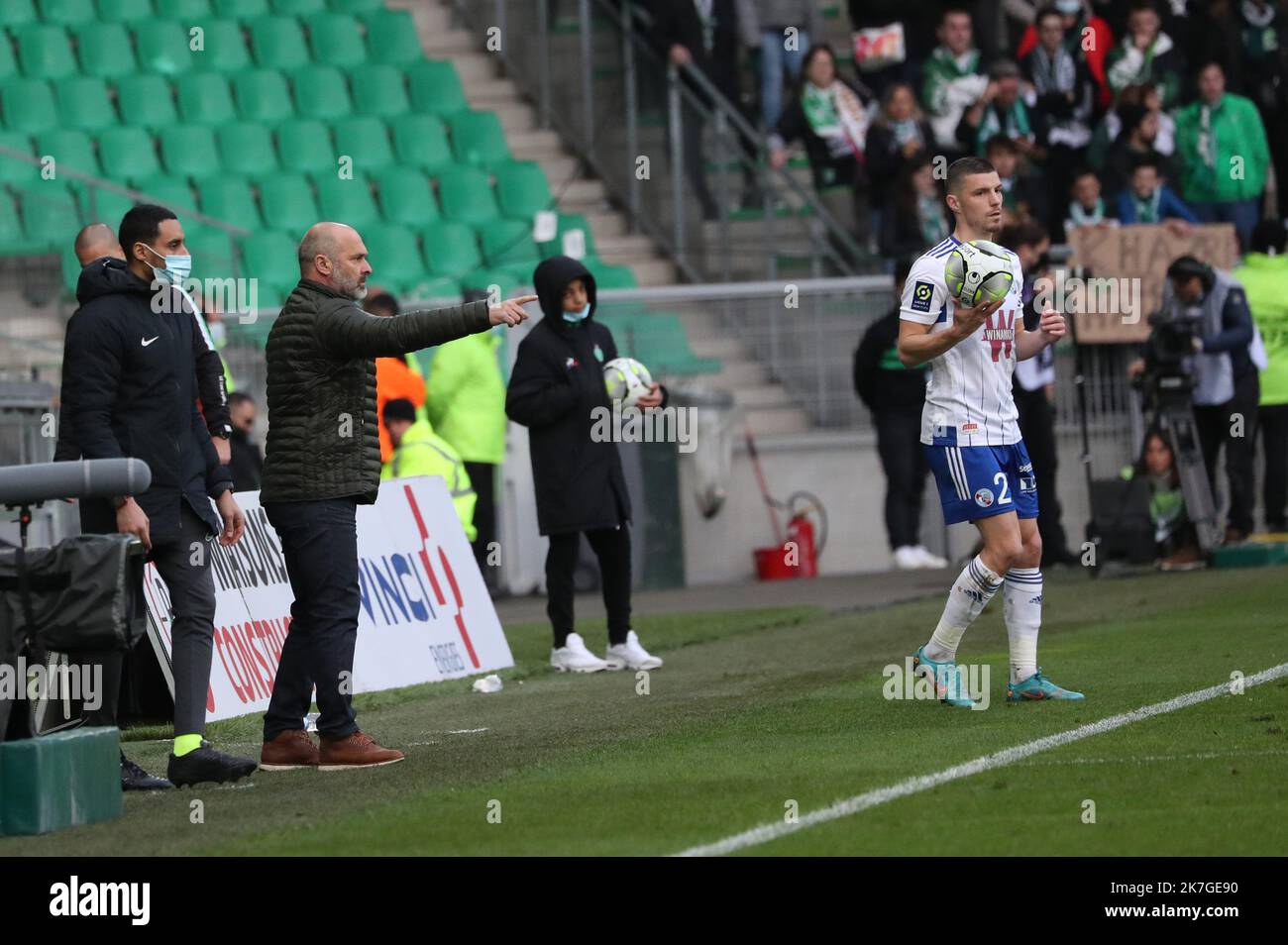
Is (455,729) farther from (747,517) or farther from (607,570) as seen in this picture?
(747,517)

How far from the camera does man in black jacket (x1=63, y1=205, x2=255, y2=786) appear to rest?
880 cm

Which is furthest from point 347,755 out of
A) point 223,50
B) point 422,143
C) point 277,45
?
point 277,45

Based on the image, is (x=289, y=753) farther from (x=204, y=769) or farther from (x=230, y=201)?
(x=230, y=201)

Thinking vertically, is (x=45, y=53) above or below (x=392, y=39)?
below

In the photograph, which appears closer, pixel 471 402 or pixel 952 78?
pixel 471 402

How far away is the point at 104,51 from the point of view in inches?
954

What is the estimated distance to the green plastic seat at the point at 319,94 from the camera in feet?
79.5

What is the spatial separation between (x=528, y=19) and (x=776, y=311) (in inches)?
257

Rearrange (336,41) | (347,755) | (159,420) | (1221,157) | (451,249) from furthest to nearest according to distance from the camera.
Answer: (336,41), (451,249), (1221,157), (347,755), (159,420)

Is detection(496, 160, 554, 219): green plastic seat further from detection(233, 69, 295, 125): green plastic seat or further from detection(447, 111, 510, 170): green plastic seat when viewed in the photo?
detection(233, 69, 295, 125): green plastic seat

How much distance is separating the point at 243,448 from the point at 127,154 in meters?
7.24

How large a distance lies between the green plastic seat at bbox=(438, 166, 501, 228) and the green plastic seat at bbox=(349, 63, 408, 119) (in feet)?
4.22

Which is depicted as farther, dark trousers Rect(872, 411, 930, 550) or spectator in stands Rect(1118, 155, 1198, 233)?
spectator in stands Rect(1118, 155, 1198, 233)

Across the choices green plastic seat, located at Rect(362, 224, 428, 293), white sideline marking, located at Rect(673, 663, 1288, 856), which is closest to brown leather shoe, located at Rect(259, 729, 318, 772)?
white sideline marking, located at Rect(673, 663, 1288, 856)
